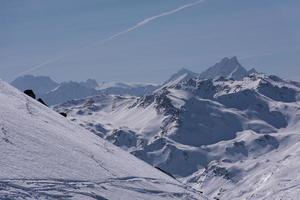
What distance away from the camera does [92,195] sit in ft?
60.1

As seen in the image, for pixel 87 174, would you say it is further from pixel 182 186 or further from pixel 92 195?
pixel 182 186

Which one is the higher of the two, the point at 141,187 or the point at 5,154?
the point at 5,154

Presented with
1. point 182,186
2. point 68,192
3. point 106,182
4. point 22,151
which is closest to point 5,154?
point 22,151

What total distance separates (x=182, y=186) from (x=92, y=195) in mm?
6945

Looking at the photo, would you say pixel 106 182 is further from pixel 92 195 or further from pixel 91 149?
pixel 91 149

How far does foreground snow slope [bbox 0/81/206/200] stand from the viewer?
17516 mm

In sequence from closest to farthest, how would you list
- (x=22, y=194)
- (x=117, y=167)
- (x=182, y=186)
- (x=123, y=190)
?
(x=22, y=194) < (x=123, y=190) < (x=117, y=167) < (x=182, y=186)

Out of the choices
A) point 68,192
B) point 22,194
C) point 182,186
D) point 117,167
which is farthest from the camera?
point 182,186

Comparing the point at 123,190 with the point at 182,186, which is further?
the point at 182,186

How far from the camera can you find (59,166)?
19359mm

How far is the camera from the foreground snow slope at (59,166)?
17516 mm

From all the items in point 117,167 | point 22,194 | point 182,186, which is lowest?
point 182,186

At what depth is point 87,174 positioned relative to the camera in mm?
19922

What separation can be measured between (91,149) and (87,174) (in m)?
3.64
